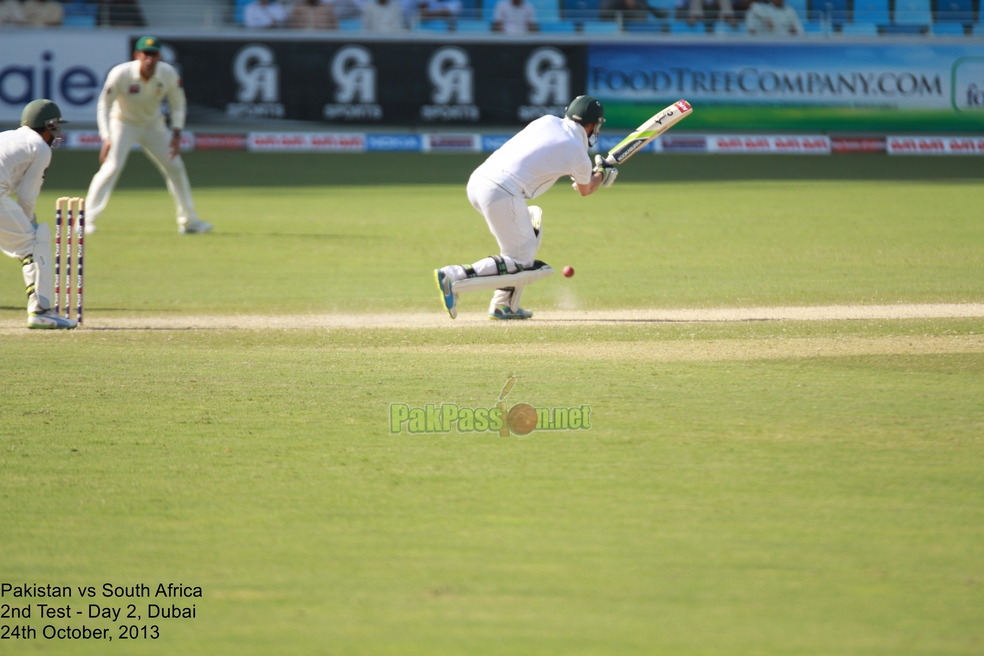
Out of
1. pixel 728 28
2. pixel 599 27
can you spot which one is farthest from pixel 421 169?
pixel 728 28

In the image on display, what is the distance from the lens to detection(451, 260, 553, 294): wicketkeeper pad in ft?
26.7

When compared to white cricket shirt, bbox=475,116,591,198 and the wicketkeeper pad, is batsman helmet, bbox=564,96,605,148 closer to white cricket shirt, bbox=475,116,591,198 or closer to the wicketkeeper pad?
white cricket shirt, bbox=475,116,591,198

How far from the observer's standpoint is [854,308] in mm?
9445

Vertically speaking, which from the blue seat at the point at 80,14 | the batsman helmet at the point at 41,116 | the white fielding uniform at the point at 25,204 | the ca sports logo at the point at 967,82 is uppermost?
the batsman helmet at the point at 41,116

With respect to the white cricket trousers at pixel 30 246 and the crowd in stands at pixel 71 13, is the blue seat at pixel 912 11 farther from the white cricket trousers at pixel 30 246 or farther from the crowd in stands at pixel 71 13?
the white cricket trousers at pixel 30 246

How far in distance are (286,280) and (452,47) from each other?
44.6 ft

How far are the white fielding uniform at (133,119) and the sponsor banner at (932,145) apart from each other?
16.2 metres

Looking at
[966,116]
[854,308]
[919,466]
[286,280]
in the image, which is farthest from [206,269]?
[966,116]

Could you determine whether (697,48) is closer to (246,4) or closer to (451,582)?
(246,4)

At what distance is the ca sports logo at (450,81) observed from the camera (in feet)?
76.9

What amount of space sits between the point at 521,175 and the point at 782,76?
55.9 feet

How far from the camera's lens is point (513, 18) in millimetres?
24172

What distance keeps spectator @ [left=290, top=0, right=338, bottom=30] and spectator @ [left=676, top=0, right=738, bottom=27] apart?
25.1 feet

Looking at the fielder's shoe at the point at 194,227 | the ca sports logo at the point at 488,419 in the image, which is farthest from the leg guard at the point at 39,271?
the fielder's shoe at the point at 194,227
